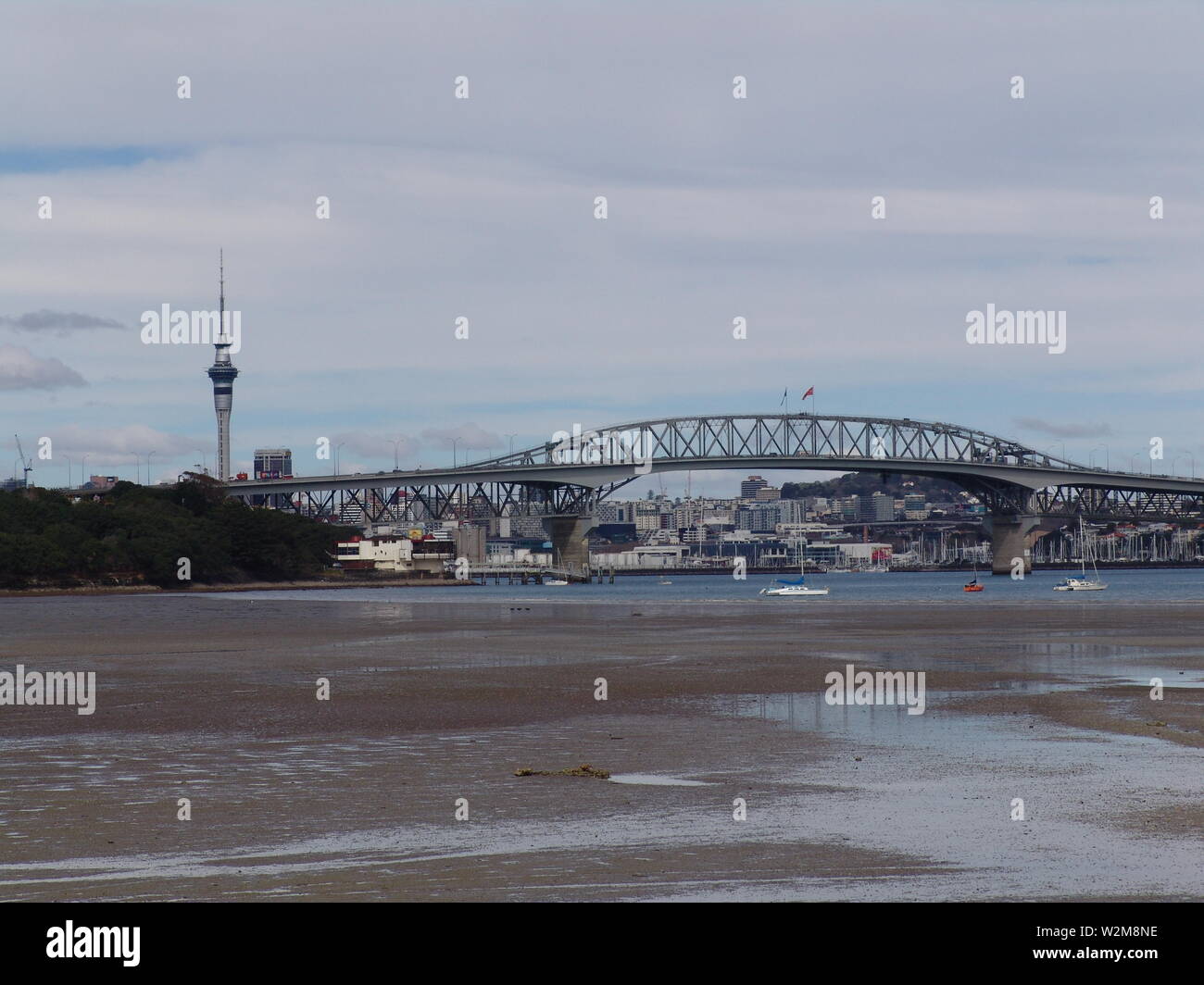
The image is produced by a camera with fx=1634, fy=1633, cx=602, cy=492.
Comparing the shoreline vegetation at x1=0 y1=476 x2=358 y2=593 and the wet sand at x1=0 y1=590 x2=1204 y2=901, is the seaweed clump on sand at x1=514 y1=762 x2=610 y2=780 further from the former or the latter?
the shoreline vegetation at x1=0 y1=476 x2=358 y2=593

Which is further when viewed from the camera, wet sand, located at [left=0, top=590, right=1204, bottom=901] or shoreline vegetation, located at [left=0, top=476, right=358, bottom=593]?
shoreline vegetation, located at [left=0, top=476, right=358, bottom=593]

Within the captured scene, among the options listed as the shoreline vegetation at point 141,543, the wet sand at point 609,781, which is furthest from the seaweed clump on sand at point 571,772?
the shoreline vegetation at point 141,543

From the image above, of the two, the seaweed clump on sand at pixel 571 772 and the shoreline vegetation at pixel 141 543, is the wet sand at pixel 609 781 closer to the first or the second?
the seaweed clump on sand at pixel 571 772

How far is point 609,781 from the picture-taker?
19281mm

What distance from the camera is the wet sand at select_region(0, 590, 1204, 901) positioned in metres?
13.4

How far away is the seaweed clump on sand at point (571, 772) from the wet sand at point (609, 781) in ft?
0.72

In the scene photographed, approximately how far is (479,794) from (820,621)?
1954 inches

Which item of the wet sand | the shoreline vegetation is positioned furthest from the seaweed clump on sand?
the shoreline vegetation

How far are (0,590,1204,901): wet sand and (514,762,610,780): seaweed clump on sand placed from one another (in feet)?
0.72

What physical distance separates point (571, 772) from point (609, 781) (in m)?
0.76

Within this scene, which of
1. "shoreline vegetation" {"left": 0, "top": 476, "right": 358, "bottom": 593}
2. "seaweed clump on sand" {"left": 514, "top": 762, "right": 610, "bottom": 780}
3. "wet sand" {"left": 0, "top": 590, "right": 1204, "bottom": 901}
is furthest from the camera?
"shoreline vegetation" {"left": 0, "top": 476, "right": 358, "bottom": 593}

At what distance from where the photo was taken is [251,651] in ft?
151
